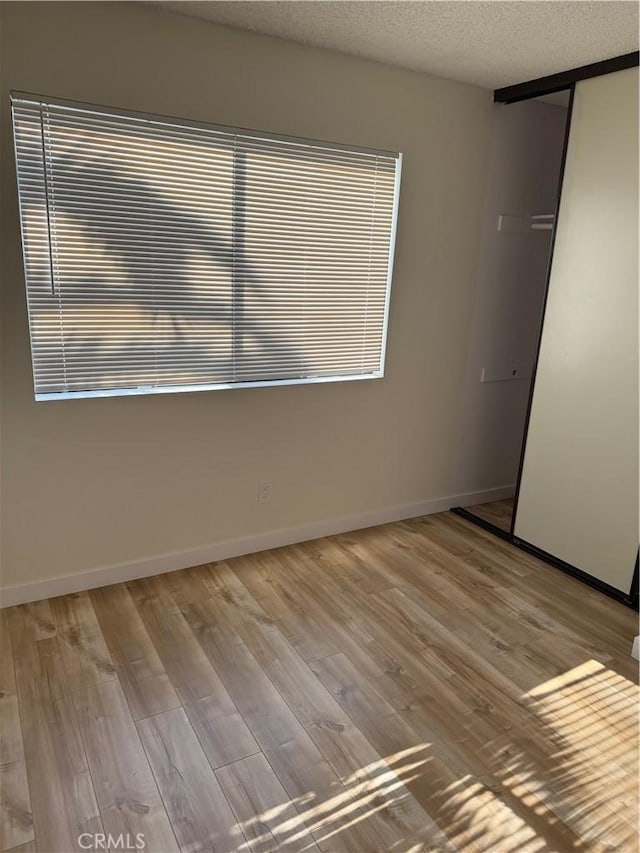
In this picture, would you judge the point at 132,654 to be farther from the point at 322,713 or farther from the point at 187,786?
the point at 322,713

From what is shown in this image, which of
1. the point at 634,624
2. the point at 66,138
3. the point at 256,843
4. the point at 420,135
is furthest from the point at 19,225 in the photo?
the point at 634,624

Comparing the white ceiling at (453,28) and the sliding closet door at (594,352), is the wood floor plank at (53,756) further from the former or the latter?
the white ceiling at (453,28)

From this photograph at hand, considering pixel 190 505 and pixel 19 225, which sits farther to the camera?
pixel 190 505

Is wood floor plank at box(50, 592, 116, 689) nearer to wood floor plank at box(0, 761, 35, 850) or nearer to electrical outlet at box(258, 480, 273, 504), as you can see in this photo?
wood floor plank at box(0, 761, 35, 850)

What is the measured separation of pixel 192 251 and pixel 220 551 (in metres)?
1.55

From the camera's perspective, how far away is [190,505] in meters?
3.08

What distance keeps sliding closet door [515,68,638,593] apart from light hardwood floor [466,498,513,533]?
480mm

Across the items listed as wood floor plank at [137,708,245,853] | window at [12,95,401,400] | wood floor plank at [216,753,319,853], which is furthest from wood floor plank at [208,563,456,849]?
window at [12,95,401,400]

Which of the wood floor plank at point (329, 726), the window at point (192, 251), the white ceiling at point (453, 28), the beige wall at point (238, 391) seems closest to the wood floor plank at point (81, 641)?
the beige wall at point (238, 391)

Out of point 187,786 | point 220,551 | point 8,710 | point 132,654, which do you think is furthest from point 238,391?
point 187,786

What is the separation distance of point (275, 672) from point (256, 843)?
725 millimetres

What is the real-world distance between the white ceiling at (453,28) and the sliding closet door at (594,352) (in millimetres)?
308

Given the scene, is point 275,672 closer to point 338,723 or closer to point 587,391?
point 338,723

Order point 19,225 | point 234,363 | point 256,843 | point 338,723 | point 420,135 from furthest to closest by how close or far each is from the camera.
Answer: point 420,135 < point 234,363 < point 19,225 < point 338,723 < point 256,843
